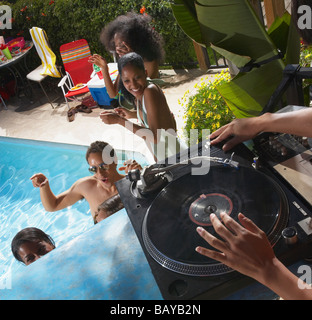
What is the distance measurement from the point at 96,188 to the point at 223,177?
5.63ft

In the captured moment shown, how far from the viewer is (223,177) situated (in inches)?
53.5

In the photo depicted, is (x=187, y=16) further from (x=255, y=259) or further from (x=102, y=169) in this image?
(x=255, y=259)

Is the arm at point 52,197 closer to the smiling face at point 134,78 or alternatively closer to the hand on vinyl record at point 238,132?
the smiling face at point 134,78

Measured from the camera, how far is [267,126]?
1.39 metres

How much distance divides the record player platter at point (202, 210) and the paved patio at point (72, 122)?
10.0 feet

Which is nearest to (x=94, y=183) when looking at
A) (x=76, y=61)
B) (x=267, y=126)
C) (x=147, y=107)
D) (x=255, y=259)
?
(x=147, y=107)

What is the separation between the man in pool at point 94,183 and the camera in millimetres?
2646

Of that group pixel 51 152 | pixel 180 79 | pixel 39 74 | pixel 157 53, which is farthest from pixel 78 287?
pixel 39 74

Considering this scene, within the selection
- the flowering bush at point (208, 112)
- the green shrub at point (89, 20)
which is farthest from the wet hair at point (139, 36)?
the green shrub at point (89, 20)

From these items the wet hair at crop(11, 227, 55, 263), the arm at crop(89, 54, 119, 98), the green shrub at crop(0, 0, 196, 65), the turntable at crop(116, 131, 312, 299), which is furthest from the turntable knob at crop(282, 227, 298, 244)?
the green shrub at crop(0, 0, 196, 65)

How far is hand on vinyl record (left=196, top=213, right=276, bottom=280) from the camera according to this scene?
0.96m

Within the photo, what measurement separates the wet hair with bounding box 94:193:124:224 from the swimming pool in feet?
5.62

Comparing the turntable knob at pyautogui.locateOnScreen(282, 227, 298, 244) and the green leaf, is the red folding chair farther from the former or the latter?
the turntable knob at pyautogui.locateOnScreen(282, 227, 298, 244)

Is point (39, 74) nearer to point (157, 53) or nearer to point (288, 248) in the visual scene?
point (157, 53)
